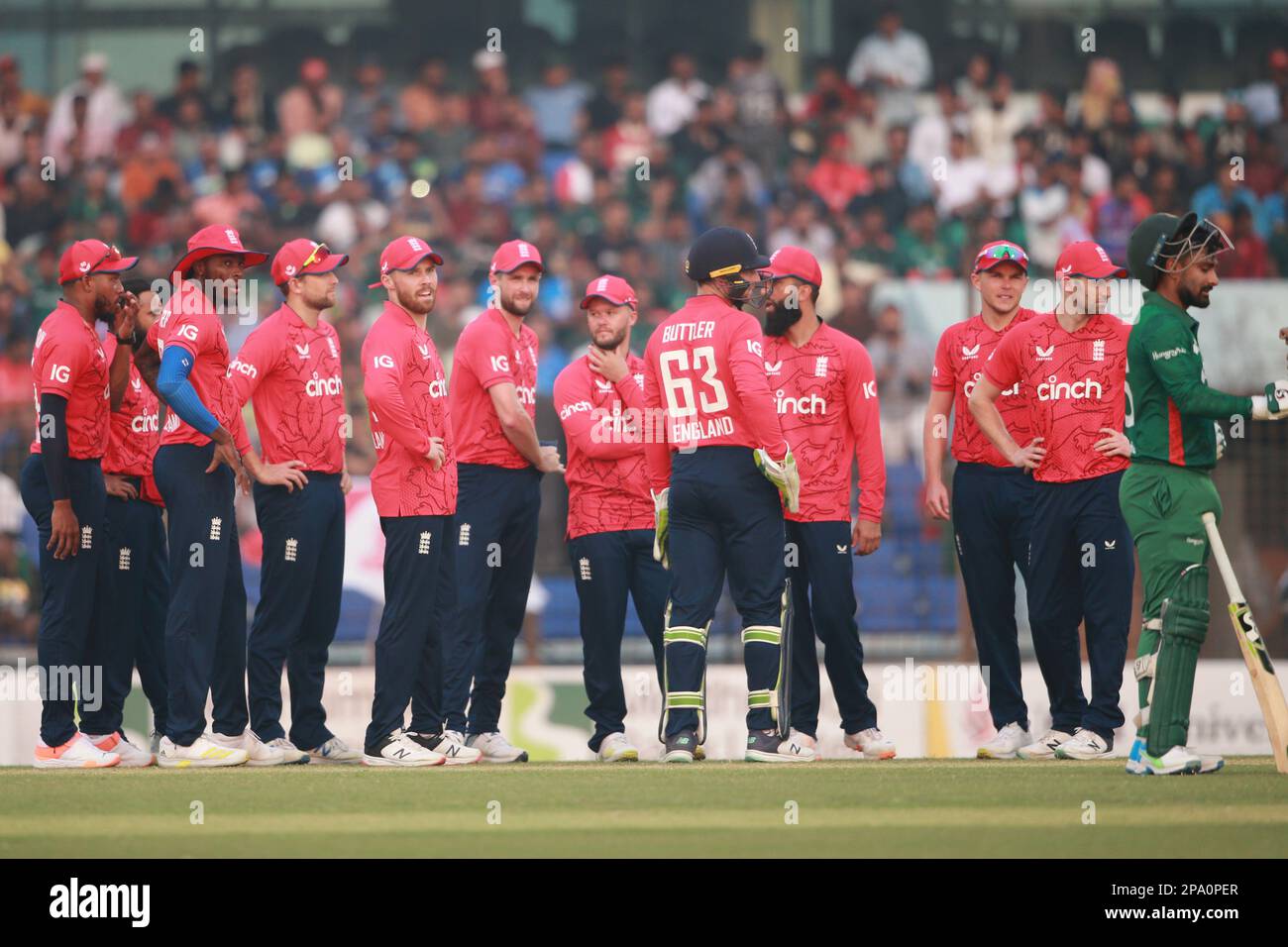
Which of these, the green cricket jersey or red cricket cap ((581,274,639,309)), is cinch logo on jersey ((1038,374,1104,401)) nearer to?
the green cricket jersey

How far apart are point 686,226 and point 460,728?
1041cm

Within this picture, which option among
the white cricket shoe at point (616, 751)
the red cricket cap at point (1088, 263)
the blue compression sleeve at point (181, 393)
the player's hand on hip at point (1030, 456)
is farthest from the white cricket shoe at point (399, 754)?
the red cricket cap at point (1088, 263)

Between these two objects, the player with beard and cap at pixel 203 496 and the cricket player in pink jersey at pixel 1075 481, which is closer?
the player with beard and cap at pixel 203 496

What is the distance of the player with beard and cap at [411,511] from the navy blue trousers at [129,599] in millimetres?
1408

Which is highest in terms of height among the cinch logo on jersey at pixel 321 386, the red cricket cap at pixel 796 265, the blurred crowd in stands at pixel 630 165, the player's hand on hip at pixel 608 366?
the blurred crowd in stands at pixel 630 165

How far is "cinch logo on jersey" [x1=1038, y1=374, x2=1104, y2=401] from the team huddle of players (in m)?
0.01

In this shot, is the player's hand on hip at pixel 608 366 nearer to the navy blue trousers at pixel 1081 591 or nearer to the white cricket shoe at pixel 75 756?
the navy blue trousers at pixel 1081 591

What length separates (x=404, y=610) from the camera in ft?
29.5

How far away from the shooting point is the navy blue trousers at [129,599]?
962 centimetres

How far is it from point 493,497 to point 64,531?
2.19 m

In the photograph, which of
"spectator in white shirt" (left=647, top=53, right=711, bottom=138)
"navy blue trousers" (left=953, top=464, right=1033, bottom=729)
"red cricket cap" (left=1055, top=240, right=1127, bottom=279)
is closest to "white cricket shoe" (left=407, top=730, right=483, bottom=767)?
"navy blue trousers" (left=953, top=464, right=1033, bottom=729)

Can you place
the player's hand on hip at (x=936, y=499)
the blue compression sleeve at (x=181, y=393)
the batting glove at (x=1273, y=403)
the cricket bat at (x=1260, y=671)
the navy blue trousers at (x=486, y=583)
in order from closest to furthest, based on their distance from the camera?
1. the batting glove at (x=1273, y=403)
2. the cricket bat at (x=1260, y=671)
3. the blue compression sleeve at (x=181, y=393)
4. the navy blue trousers at (x=486, y=583)
5. the player's hand on hip at (x=936, y=499)

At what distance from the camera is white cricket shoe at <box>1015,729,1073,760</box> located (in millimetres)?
9516

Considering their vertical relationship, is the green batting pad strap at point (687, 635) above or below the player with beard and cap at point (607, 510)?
below
